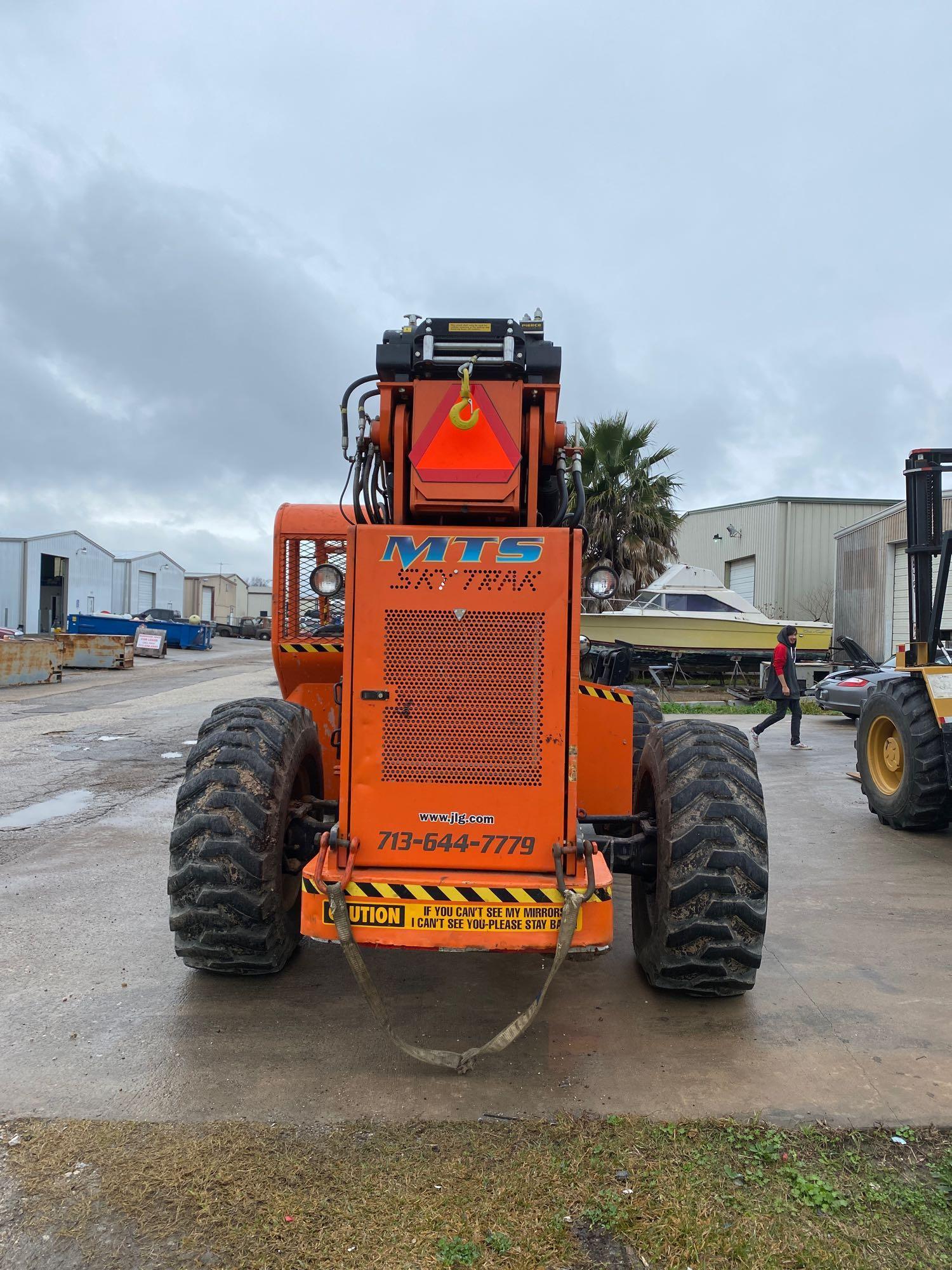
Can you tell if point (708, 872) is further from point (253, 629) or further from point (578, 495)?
point (253, 629)

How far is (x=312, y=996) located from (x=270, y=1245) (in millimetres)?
1532

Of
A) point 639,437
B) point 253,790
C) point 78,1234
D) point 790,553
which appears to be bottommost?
point 78,1234

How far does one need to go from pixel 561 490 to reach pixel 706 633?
16.7 metres

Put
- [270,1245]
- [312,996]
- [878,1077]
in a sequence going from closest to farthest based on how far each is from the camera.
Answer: [270,1245] → [878,1077] → [312,996]

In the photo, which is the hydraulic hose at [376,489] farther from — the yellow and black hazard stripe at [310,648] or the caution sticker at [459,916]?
the caution sticker at [459,916]

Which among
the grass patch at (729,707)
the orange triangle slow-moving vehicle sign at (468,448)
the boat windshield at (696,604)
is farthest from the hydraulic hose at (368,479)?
the boat windshield at (696,604)

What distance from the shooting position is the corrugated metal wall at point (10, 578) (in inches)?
1588

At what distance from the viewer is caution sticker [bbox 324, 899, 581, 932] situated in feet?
10.3

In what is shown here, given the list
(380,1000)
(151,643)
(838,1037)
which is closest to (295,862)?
(380,1000)

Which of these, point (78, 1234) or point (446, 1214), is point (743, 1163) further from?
point (78, 1234)

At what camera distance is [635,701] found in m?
6.15

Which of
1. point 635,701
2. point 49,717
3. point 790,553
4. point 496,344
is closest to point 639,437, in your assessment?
point 790,553

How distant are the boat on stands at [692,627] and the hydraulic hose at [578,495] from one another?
15835 mm

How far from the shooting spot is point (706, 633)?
786 inches
